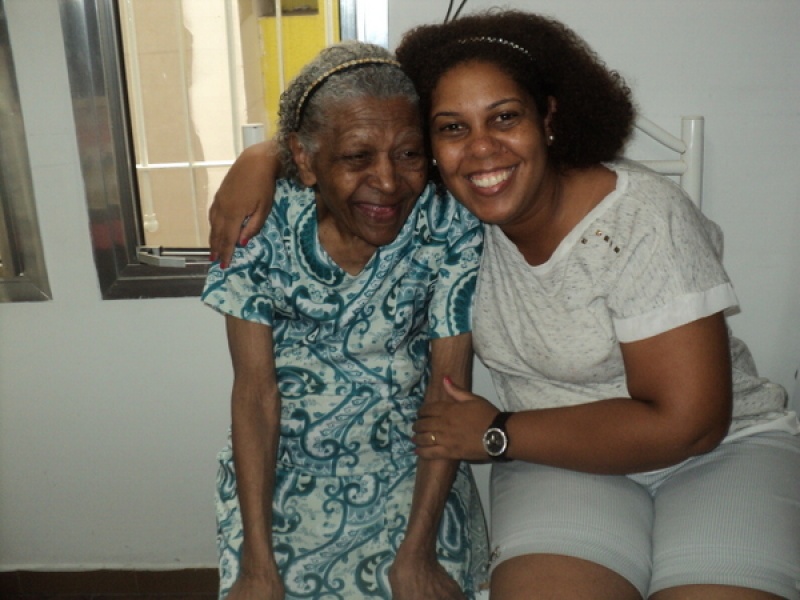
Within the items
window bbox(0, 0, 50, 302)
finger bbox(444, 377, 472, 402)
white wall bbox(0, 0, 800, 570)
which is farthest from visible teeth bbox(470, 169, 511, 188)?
window bbox(0, 0, 50, 302)

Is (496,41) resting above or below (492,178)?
above

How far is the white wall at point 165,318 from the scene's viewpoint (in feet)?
5.32

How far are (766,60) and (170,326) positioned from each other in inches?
58.4

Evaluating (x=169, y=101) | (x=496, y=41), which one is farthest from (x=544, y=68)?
(x=169, y=101)

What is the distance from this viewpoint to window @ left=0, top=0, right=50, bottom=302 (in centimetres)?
168

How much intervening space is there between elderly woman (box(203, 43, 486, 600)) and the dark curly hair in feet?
0.21

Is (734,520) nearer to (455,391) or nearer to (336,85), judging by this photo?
(455,391)

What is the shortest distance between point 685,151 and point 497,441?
2.51ft

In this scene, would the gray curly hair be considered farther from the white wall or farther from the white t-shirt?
the white wall

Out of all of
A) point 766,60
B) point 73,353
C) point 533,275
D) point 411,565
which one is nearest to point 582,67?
point 533,275

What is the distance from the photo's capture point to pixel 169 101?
187 centimetres

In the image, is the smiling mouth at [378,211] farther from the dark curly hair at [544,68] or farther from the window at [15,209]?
the window at [15,209]

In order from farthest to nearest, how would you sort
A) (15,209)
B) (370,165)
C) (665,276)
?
1. (15,209)
2. (370,165)
3. (665,276)

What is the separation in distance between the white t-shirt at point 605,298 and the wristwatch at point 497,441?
0.12m
